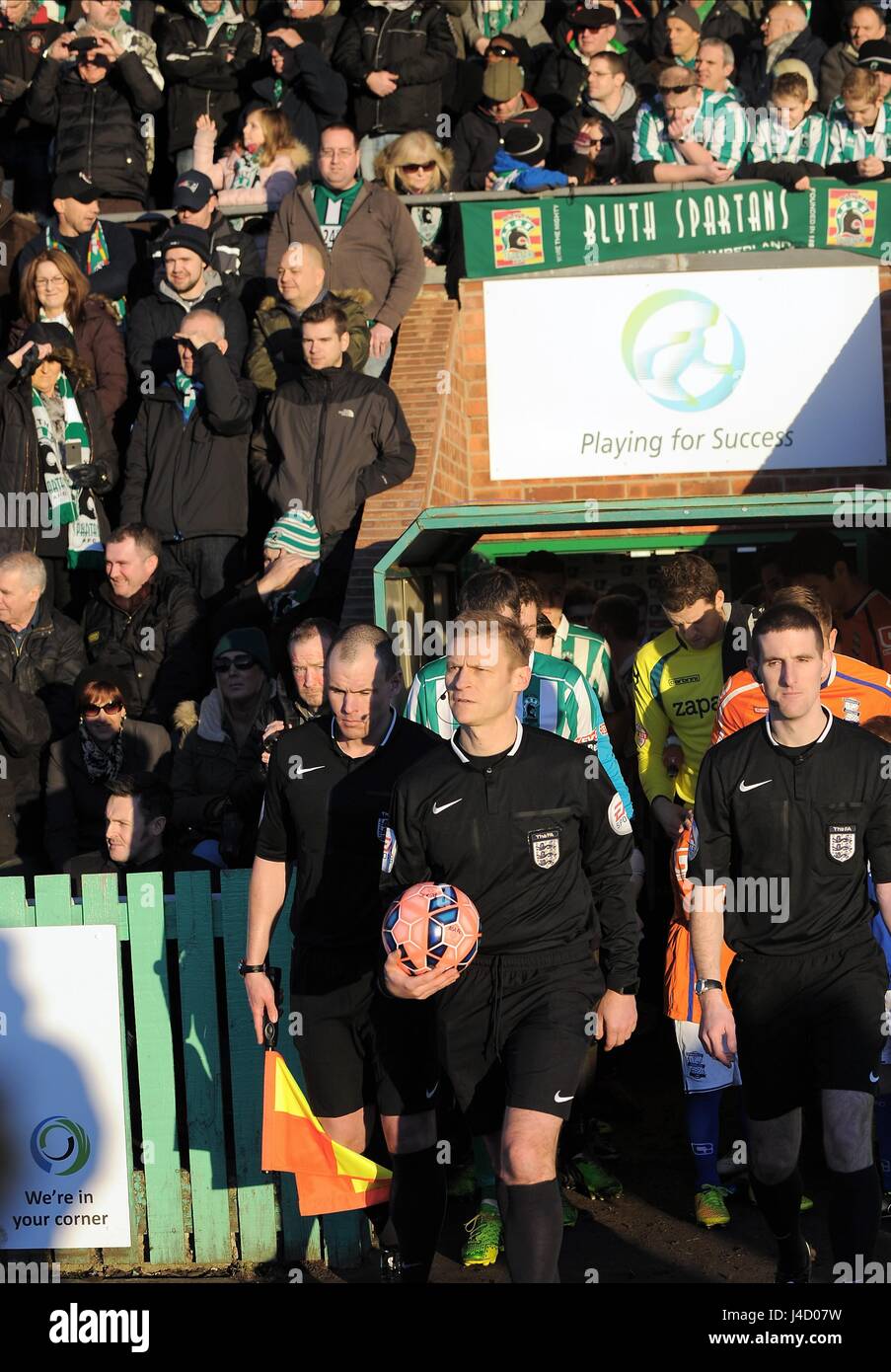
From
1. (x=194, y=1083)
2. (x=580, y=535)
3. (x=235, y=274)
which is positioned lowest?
(x=194, y=1083)

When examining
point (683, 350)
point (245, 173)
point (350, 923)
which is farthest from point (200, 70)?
point (350, 923)

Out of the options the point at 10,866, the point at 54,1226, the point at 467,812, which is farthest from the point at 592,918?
the point at 10,866

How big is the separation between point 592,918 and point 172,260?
21.6ft

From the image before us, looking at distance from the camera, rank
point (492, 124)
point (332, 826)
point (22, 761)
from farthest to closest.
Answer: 1. point (492, 124)
2. point (22, 761)
3. point (332, 826)

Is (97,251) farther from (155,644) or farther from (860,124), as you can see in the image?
(860,124)

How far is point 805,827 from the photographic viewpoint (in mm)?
5266

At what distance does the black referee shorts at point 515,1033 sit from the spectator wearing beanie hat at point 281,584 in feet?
12.2

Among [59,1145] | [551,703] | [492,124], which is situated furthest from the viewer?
[492,124]

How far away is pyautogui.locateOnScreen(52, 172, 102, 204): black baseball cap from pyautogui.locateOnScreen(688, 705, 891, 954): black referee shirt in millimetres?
8027

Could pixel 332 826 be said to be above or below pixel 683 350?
below

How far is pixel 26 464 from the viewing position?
977cm

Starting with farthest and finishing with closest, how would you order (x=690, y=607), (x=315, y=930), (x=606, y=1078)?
(x=606, y=1078) < (x=690, y=607) < (x=315, y=930)

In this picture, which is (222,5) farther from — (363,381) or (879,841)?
(879,841)

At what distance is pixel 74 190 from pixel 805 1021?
28.8 ft
